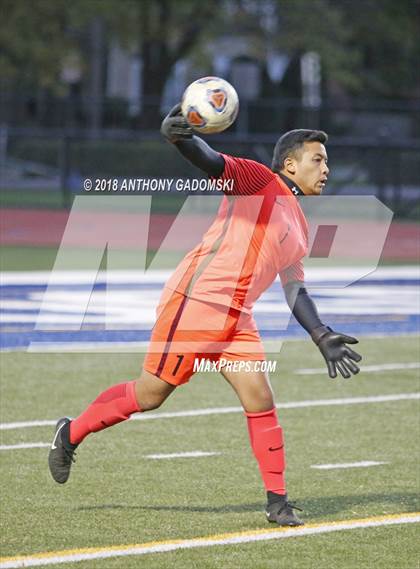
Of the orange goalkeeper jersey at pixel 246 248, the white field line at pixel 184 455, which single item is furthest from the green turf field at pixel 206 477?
the orange goalkeeper jersey at pixel 246 248

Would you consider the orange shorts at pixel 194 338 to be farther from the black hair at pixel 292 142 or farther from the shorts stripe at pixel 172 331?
→ the black hair at pixel 292 142

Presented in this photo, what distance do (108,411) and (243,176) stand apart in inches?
52.0

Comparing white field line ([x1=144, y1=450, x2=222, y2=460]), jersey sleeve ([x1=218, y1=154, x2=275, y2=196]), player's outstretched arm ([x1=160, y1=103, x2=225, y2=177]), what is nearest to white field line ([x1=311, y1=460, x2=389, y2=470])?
white field line ([x1=144, y1=450, x2=222, y2=460])

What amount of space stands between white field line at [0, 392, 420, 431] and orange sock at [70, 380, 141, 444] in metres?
2.15

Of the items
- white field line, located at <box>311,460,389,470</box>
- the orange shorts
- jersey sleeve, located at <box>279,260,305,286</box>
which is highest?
jersey sleeve, located at <box>279,260,305,286</box>

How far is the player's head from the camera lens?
6.64m

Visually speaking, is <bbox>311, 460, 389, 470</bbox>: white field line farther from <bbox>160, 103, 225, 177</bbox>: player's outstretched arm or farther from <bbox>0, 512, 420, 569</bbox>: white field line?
<bbox>160, 103, 225, 177</bbox>: player's outstretched arm

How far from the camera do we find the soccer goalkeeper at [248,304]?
21.1 ft

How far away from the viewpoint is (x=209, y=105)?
19.4 ft

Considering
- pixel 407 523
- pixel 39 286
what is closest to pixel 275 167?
pixel 407 523

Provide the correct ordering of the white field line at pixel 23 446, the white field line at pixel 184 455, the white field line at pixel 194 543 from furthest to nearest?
the white field line at pixel 23 446 < the white field line at pixel 184 455 < the white field line at pixel 194 543

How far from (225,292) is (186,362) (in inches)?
14.2

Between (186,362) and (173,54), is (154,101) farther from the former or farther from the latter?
(186,362)

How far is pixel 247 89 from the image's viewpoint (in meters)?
42.0
